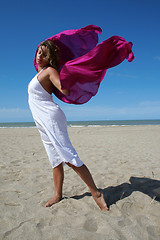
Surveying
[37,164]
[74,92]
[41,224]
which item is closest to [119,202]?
[41,224]

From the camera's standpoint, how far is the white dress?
2006mm

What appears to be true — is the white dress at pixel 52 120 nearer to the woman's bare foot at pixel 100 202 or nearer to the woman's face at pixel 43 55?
the woman's face at pixel 43 55

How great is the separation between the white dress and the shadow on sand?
0.80 m

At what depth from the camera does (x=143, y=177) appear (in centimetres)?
331

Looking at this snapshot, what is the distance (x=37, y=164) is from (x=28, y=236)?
2779 millimetres

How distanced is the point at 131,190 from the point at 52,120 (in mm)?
1663

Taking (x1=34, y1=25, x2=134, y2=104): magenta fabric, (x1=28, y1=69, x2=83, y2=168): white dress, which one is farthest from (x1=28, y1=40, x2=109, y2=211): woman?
(x1=34, y1=25, x2=134, y2=104): magenta fabric

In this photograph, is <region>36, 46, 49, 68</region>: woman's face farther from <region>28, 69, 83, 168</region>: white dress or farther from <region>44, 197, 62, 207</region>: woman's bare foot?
<region>44, 197, 62, 207</region>: woman's bare foot

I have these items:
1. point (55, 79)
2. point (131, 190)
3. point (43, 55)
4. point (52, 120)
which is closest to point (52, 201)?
point (52, 120)

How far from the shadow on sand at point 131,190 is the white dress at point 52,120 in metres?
0.80

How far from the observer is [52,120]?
2002 millimetres

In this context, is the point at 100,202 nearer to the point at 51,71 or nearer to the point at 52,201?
the point at 52,201

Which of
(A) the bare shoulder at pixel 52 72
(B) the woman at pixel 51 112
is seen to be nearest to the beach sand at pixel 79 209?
(B) the woman at pixel 51 112

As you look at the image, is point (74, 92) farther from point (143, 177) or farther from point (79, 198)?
point (143, 177)
